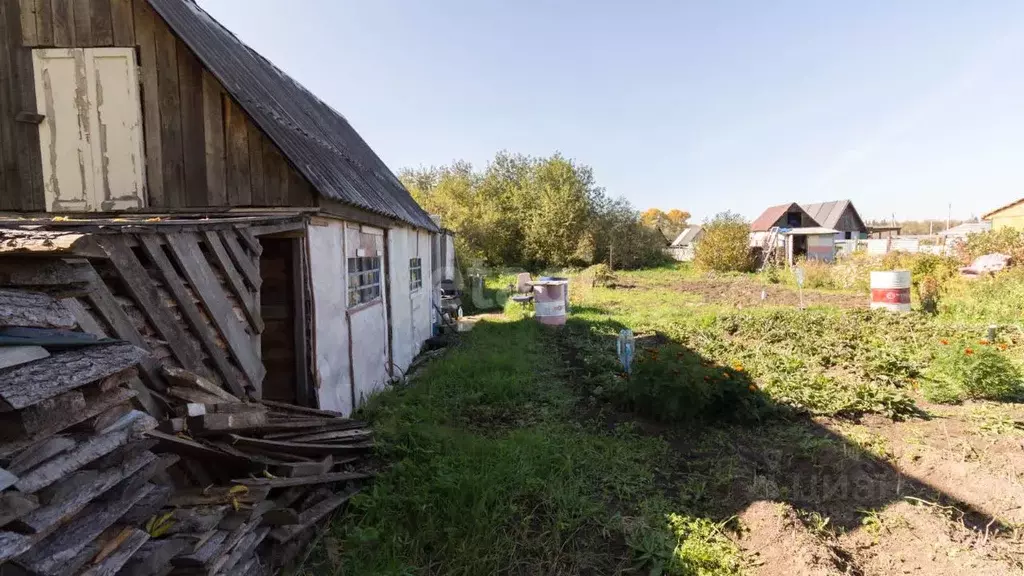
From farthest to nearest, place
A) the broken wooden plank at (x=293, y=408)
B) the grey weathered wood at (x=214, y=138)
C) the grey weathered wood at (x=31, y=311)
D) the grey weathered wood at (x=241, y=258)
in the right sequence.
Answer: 1. the grey weathered wood at (x=214, y=138)
2. the broken wooden plank at (x=293, y=408)
3. the grey weathered wood at (x=241, y=258)
4. the grey weathered wood at (x=31, y=311)

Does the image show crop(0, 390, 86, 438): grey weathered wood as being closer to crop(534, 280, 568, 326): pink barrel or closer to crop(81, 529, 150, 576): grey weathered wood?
crop(81, 529, 150, 576): grey weathered wood

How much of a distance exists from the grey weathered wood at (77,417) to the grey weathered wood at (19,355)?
0.27 m

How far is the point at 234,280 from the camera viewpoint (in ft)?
14.3

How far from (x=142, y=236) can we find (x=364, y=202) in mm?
3598

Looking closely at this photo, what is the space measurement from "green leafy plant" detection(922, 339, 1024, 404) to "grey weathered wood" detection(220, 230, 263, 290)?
26.1ft

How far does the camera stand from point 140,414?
2.63 m

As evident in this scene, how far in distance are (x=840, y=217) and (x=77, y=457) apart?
51872mm

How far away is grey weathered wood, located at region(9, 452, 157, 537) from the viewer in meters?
1.87

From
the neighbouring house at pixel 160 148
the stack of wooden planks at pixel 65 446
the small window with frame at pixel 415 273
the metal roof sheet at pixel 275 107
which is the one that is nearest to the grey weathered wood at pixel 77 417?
the stack of wooden planks at pixel 65 446

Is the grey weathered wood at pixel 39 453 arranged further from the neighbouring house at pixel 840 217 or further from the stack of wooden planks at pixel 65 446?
the neighbouring house at pixel 840 217

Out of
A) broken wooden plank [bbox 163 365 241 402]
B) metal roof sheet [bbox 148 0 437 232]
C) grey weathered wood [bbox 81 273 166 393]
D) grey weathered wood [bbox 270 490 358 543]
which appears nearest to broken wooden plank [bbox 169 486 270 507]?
grey weathered wood [bbox 270 490 358 543]

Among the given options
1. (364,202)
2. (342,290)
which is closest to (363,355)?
(342,290)

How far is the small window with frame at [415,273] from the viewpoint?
35.5ft

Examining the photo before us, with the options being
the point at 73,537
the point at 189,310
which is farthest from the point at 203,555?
the point at 189,310
